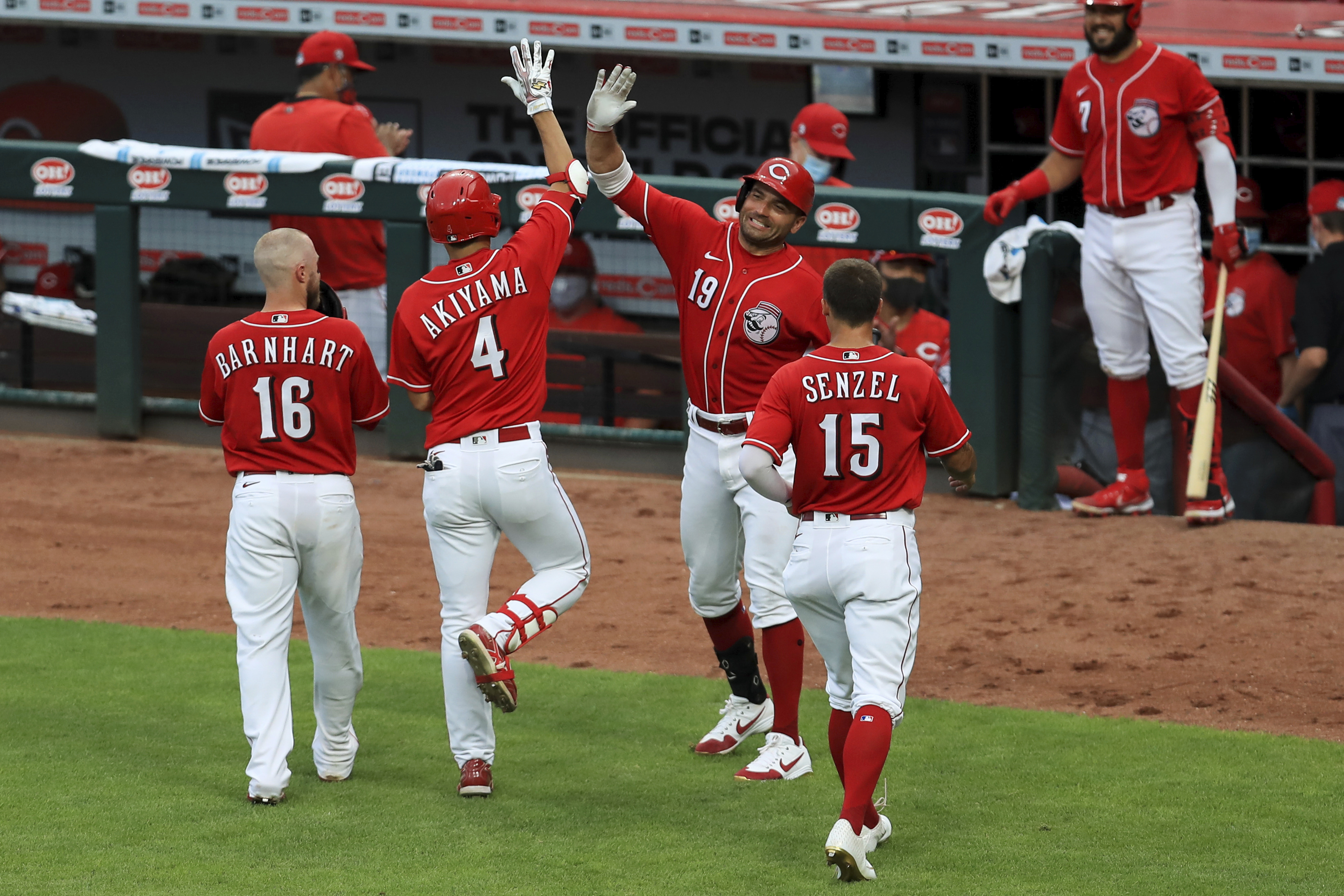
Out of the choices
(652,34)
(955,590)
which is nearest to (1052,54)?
(652,34)

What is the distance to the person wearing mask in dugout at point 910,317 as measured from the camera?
27.1 ft

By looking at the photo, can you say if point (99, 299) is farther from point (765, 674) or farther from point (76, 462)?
point (765, 674)

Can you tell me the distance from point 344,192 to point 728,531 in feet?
14.2

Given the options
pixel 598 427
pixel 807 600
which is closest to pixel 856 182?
pixel 598 427

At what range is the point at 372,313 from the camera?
353 inches

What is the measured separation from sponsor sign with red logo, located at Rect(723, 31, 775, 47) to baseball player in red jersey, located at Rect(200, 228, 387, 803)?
499 centimetres

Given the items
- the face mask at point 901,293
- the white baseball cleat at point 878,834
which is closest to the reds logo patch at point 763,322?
the white baseball cleat at point 878,834

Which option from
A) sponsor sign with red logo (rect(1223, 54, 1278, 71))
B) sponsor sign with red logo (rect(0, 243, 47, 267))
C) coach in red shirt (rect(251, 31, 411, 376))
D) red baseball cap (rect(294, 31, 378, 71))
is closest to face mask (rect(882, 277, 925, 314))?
sponsor sign with red logo (rect(1223, 54, 1278, 71))

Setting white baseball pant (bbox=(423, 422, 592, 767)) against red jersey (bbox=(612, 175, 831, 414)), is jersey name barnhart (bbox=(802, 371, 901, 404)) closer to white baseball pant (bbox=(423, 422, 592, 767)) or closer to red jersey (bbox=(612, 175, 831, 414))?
red jersey (bbox=(612, 175, 831, 414))

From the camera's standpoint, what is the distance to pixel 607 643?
657 centimetres

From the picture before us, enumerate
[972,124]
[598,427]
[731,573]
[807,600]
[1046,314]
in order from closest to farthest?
[807,600]
[731,573]
[1046,314]
[598,427]
[972,124]

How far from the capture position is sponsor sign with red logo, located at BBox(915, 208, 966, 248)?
8109 mm

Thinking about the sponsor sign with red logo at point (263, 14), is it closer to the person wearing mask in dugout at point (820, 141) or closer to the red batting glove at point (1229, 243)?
the person wearing mask in dugout at point (820, 141)

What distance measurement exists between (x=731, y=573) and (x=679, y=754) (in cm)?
60
